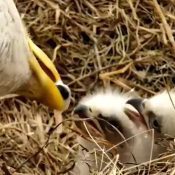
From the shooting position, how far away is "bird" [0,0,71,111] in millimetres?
2166

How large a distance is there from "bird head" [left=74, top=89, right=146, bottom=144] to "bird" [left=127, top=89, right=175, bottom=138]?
A: 3 centimetres

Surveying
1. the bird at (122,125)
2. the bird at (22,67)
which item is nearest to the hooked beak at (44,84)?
the bird at (22,67)

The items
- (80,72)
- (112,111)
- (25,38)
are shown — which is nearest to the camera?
(25,38)

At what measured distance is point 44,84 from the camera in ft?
7.57

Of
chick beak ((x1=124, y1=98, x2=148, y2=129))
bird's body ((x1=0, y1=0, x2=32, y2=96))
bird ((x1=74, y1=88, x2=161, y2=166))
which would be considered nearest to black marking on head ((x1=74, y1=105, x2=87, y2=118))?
bird ((x1=74, y1=88, x2=161, y2=166))

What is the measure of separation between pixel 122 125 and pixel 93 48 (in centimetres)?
70

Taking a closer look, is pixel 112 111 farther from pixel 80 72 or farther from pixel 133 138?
pixel 80 72

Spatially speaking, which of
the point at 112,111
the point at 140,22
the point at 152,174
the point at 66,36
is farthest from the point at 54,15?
the point at 152,174

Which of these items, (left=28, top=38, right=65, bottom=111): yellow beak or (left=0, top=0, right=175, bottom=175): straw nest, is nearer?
(left=28, top=38, right=65, bottom=111): yellow beak

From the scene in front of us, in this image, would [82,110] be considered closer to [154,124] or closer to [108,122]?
[108,122]

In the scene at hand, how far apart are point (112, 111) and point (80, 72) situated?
2.05ft

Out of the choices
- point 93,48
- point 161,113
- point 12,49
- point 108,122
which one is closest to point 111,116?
point 108,122

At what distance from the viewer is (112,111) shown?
2467mm

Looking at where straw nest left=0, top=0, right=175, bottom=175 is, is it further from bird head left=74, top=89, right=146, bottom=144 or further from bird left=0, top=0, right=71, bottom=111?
bird left=0, top=0, right=71, bottom=111
